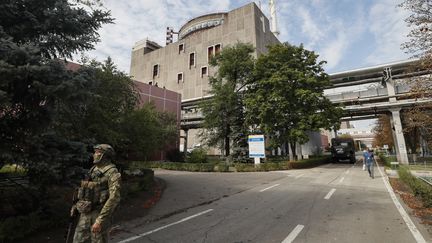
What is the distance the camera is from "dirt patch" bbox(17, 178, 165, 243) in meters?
4.93

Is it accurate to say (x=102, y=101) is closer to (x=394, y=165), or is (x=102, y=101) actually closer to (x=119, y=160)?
(x=119, y=160)

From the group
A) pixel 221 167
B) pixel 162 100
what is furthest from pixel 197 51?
pixel 221 167

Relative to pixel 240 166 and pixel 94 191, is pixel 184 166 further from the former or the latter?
pixel 94 191

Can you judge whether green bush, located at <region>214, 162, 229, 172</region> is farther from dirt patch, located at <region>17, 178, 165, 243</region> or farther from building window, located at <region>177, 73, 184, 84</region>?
building window, located at <region>177, 73, 184, 84</region>

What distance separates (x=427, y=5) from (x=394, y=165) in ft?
57.1

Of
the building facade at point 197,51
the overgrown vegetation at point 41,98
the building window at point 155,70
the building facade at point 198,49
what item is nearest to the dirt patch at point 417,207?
the overgrown vegetation at point 41,98

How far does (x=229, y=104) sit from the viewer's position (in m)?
23.8

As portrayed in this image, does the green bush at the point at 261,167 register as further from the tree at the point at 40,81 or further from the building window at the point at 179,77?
the building window at the point at 179,77

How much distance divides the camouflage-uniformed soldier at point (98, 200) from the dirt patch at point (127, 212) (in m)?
2.30

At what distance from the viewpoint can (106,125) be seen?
29.4ft

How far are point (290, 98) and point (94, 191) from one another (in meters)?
21.5

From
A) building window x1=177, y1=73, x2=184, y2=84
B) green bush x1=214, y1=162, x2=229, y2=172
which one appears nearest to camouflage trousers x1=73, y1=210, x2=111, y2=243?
green bush x1=214, y1=162, x2=229, y2=172

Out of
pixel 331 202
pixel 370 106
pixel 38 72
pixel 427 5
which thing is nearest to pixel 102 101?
pixel 38 72

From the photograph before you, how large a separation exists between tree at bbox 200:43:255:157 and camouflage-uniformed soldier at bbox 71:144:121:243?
20.0m
